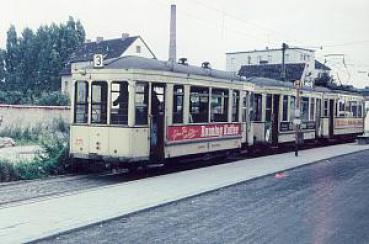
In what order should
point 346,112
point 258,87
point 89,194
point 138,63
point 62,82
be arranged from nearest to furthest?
point 89,194 < point 138,63 < point 258,87 < point 346,112 < point 62,82

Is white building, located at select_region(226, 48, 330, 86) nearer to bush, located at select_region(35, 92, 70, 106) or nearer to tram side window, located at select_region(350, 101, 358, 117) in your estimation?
bush, located at select_region(35, 92, 70, 106)

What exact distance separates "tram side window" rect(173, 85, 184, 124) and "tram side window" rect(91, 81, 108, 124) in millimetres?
2016

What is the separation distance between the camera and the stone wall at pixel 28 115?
1069 inches

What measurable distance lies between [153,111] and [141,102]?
1.62ft

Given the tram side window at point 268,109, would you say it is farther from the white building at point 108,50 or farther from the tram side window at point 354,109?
the white building at point 108,50

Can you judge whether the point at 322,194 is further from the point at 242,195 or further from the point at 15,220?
the point at 15,220

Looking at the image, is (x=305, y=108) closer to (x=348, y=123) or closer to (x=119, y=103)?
(x=348, y=123)

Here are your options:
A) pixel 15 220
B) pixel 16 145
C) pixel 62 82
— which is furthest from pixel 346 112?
pixel 62 82

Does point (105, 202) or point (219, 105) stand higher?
point (219, 105)

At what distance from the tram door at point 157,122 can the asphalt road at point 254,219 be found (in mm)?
2632

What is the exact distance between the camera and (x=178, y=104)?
47.8 ft

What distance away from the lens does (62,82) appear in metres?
68.1

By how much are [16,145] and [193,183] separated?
1392cm

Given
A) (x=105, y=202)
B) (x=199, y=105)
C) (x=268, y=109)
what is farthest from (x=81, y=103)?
(x=268, y=109)
